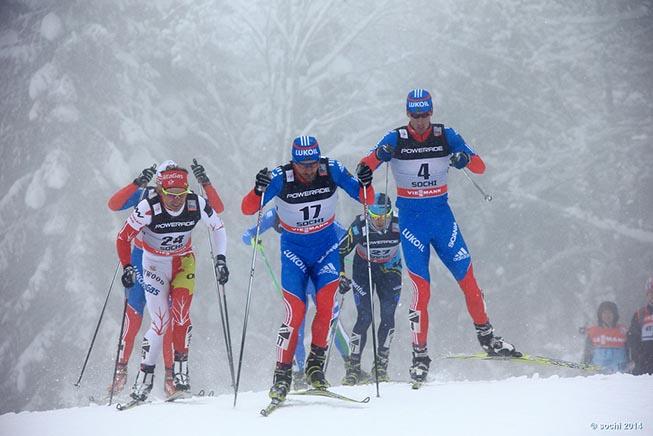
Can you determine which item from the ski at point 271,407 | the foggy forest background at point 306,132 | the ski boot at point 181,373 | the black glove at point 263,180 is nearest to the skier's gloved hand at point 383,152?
the black glove at point 263,180

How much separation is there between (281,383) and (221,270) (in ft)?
4.78

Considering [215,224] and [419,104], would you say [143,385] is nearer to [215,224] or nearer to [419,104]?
[215,224]

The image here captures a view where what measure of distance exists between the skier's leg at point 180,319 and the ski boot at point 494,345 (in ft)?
10.1

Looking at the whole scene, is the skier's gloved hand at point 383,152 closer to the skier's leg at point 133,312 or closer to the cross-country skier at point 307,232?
the cross-country skier at point 307,232

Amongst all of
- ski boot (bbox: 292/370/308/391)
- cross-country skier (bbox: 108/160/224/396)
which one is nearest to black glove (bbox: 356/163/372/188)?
cross-country skier (bbox: 108/160/224/396)

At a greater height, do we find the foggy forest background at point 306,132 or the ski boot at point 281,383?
the foggy forest background at point 306,132

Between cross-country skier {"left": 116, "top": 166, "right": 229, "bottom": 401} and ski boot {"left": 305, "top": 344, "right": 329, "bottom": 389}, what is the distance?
138cm

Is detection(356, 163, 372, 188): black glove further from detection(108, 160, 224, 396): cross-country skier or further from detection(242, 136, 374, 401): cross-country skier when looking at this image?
detection(108, 160, 224, 396): cross-country skier

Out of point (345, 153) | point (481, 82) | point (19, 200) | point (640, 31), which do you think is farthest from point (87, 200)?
point (640, 31)

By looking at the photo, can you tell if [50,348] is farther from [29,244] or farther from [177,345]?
[177,345]

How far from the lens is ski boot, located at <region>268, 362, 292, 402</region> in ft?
22.0

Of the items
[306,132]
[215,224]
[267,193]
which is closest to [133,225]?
[215,224]

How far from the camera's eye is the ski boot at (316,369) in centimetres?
690

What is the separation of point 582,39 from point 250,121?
528 inches
